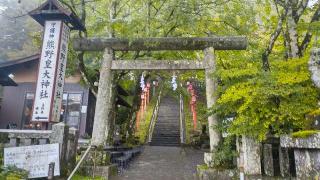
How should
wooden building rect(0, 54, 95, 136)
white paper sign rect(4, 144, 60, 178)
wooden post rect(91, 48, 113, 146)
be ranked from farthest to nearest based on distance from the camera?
wooden building rect(0, 54, 95, 136)
wooden post rect(91, 48, 113, 146)
white paper sign rect(4, 144, 60, 178)

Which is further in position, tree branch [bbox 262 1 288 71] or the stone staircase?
the stone staircase

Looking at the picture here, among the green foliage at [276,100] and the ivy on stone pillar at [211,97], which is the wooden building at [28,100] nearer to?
the ivy on stone pillar at [211,97]

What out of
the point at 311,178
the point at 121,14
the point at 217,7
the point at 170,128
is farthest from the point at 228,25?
the point at 170,128

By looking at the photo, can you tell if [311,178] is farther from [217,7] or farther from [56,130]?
[217,7]

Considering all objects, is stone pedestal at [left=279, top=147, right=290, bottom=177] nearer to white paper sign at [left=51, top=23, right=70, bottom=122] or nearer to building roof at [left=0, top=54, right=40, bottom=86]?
white paper sign at [left=51, top=23, right=70, bottom=122]

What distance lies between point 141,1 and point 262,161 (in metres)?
9.22

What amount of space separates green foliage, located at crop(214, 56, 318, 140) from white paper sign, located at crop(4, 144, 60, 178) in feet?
16.7

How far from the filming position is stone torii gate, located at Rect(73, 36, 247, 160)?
10.9 meters

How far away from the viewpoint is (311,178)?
633 cm

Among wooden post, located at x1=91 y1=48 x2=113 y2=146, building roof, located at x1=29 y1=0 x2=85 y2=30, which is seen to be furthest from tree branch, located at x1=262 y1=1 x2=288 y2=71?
building roof, located at x1=29 y1=0 x2=85 y2=30

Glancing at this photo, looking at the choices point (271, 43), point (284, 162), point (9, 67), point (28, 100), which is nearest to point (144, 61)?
point (271, 43)

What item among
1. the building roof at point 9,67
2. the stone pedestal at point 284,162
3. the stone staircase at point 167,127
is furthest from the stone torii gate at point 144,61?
the stone staircase at point 167,127

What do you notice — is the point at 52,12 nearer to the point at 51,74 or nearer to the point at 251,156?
the point at 51,74

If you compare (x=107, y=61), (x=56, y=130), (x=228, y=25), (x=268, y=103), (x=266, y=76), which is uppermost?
Result: (x=228, y=25)
